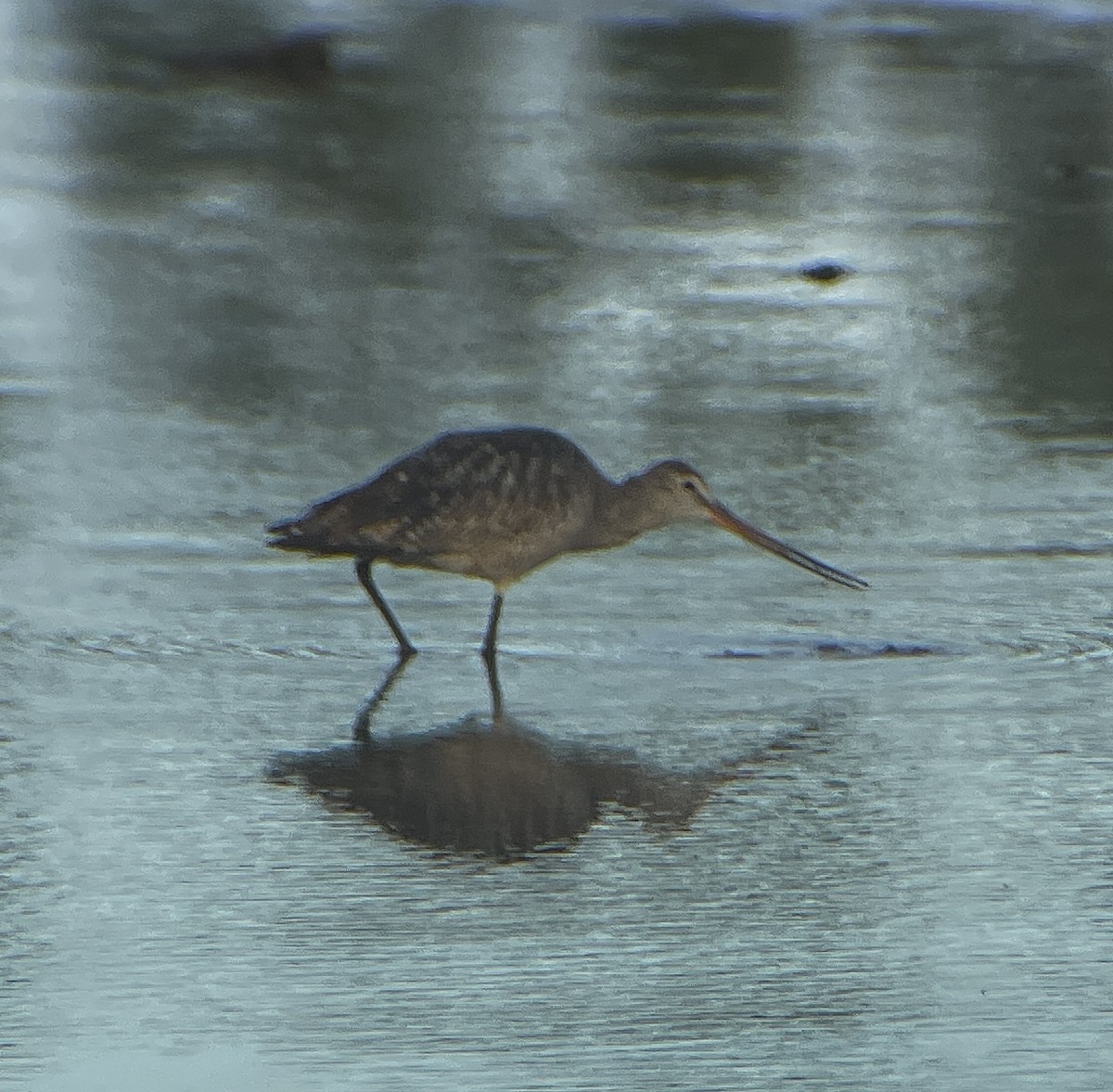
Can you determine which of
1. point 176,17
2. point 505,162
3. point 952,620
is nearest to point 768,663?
point 952,620

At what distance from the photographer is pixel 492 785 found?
19.0 ft

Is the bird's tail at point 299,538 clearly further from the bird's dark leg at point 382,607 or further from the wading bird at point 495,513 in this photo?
the bird's dark leg at point 382,607

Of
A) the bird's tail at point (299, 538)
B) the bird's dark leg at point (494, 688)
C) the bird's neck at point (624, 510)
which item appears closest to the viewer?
the bird's dark leg at point (494, 688)

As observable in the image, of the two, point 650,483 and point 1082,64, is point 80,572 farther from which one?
point 1082,64

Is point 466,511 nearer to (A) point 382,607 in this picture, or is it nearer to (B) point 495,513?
(B) point 495,513

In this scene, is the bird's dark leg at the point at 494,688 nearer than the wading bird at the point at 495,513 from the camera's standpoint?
Yes

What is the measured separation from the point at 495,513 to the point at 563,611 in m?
0.38

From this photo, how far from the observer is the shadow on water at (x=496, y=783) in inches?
216

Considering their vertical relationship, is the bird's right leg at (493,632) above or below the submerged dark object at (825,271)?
above

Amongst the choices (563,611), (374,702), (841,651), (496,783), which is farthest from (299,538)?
(496,783)

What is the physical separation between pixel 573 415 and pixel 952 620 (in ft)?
9.12

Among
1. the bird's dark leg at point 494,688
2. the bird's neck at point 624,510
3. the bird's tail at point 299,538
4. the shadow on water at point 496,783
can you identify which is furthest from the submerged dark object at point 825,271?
the shadow on water at point 496,783

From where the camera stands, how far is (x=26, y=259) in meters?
12.1

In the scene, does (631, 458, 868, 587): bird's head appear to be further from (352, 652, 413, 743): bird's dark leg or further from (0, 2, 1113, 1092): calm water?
(352, 652, 413, 743): bird's dark leg
